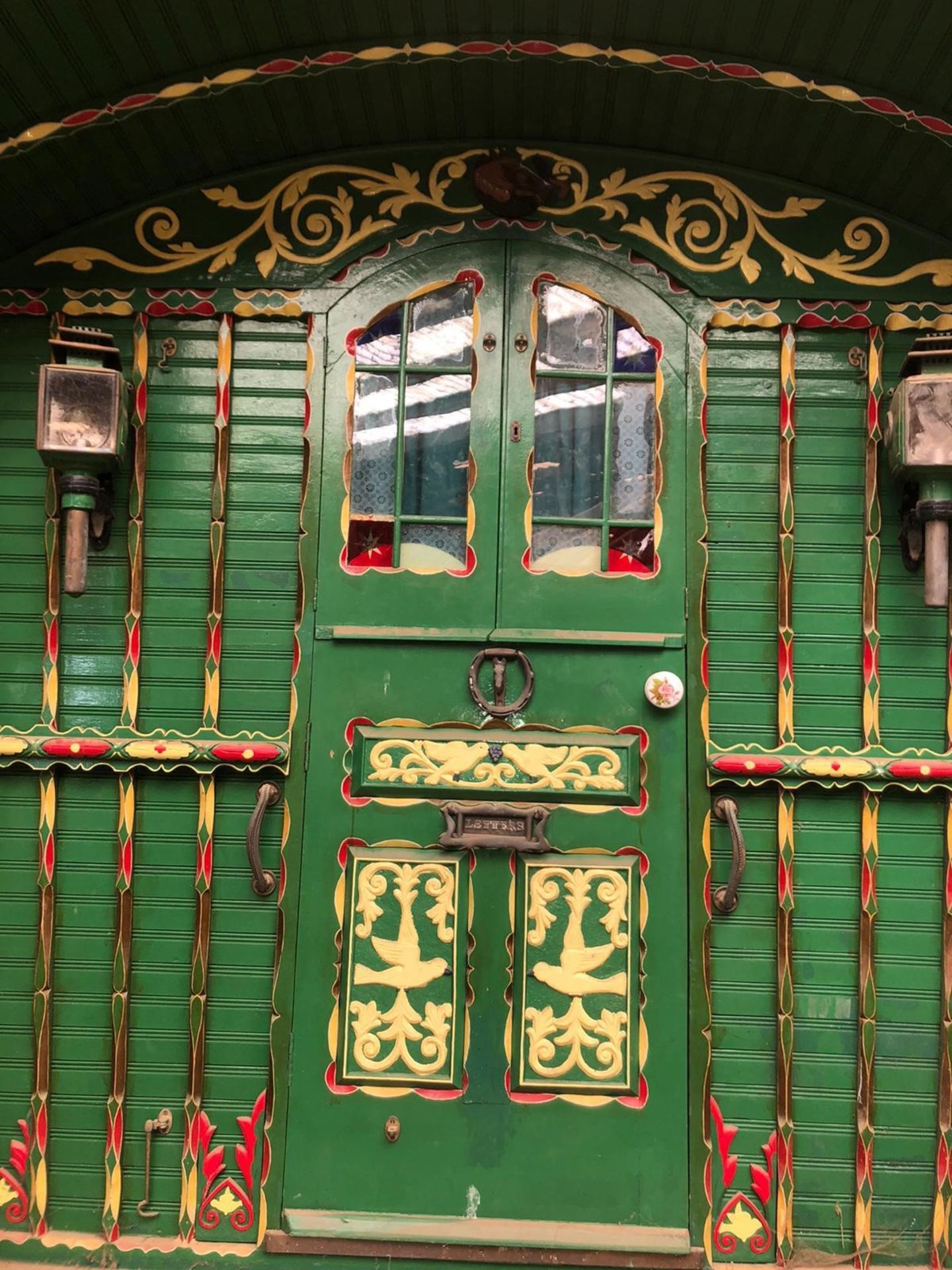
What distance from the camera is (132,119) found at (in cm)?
286

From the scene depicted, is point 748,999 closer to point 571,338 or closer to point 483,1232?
point 483,1232

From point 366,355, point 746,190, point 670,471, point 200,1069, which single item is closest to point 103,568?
point 366,355

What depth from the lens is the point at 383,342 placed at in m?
3.04

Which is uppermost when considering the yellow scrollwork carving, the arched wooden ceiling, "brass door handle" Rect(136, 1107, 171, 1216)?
the arched wooden ceiling

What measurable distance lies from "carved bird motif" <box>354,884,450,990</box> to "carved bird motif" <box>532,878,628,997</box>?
26cm

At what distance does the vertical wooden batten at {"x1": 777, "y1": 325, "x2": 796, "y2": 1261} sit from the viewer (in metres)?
2.83

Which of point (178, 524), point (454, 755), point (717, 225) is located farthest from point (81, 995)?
point (717, 225)

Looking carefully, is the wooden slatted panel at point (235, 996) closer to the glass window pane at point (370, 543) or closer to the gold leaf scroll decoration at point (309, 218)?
the glass window pane at point (370, 543)

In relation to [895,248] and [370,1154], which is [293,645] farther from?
[895,248]

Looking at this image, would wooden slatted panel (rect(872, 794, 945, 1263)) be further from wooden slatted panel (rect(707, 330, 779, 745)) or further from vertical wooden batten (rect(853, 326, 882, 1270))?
wooden slatted panel (rect(707, 330, 779, 745))

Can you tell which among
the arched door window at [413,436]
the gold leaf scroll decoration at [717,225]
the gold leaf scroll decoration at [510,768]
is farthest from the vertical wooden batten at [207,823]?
the gold leaf scroll decoration at [717,225]

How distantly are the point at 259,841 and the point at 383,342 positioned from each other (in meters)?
1.41

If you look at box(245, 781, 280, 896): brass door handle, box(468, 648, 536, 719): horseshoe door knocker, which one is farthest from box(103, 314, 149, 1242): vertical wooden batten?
box(468, 648, 536, 719): horseshoe door knocker

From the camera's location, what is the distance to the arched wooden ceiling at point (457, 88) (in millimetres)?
2648
